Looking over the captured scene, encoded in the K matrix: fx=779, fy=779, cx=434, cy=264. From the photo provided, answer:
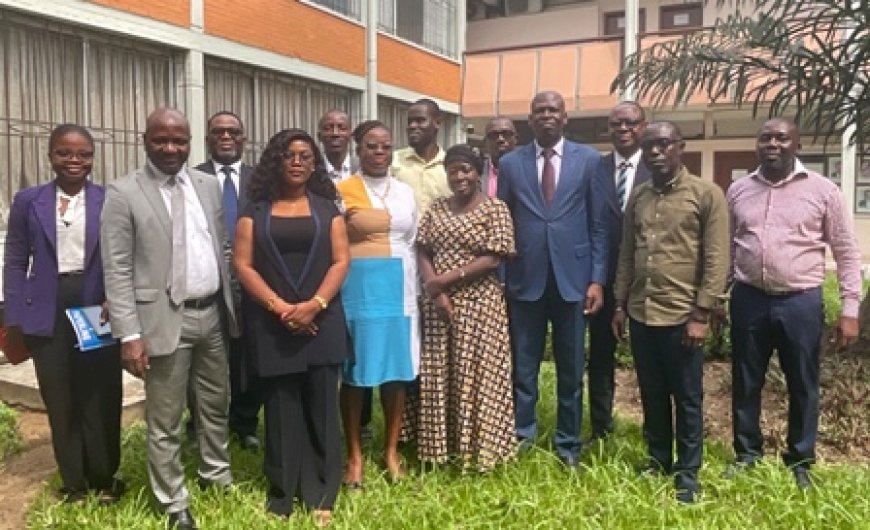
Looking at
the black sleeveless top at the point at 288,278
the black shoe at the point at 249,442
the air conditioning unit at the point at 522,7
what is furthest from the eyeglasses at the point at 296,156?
the air conditioning unit at the point at 522,7

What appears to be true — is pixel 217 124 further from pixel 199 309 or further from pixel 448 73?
pixel 448 73

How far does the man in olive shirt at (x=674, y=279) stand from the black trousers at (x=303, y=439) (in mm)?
1563

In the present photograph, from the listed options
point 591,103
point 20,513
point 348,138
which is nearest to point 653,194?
point 348,138

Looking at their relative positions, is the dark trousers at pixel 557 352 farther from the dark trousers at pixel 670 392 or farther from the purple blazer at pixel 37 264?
the purple blazer at pixel 37 264

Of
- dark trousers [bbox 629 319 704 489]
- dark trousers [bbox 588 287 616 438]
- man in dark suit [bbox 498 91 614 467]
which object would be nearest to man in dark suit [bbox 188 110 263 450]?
man in dark suit [bbox 498 91 614 467]

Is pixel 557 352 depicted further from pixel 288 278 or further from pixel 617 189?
pixel 288 278

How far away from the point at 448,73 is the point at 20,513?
1361cm

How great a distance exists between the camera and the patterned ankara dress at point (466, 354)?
404 centimetres

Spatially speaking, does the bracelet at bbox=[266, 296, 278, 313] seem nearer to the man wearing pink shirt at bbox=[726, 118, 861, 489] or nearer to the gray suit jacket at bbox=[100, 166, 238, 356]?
the gray suit jacket at bbox=[100, 166, 238, 356]

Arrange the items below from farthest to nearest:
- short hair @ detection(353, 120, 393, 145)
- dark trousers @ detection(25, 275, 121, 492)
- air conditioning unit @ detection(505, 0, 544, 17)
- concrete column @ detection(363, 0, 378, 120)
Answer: air conditioning unit @ detection(505, 0, 544, 17)
concrete column @ detection(363, 0, 378, 120)
short hair @ detection(353, 120, 393, 145)
dark trousers @ detection(25, 275, 121, 492)

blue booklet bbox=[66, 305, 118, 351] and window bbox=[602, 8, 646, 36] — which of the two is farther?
window bbox=[602, 8, 646, 36]

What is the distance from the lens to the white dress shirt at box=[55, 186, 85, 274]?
3.67 meters

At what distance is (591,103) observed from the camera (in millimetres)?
15305

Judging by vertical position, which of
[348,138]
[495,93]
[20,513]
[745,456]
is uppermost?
[495,93]
